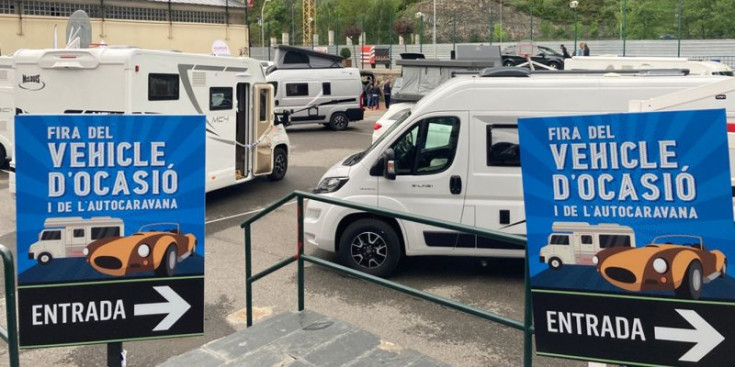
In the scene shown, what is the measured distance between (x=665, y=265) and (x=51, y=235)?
3.44 m

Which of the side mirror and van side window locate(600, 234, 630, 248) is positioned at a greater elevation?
the side mirror

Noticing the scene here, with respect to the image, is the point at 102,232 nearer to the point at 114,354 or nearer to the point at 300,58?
the point at 114,354

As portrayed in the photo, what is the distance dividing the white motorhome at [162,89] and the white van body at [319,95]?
10309 mm

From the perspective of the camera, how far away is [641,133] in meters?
3.52

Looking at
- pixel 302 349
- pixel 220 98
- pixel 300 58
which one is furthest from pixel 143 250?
pixel 300 58

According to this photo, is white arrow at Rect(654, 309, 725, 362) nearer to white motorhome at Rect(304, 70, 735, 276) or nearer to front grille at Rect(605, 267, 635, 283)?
front grille at Rect(605, 267, 635, 283)

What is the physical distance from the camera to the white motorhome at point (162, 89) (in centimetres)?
1089

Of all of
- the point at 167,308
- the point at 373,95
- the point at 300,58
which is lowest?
the point at 167,308

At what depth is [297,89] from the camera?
965 inches

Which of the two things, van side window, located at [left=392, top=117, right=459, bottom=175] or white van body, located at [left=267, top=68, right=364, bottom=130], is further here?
white van body, located at [left=267, top=68, right=364, bottom=130]

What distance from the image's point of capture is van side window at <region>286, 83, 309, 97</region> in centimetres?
2441

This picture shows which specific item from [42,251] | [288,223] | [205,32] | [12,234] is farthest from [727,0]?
[42,251]

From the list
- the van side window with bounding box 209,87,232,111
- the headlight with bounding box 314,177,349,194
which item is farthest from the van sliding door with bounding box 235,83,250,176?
the headlight with bounding box 314,177,349,194

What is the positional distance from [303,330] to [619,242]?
3.00 m
